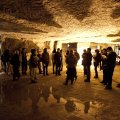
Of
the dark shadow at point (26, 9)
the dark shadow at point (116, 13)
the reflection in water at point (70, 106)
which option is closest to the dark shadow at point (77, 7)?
the dark shadow at point (26, 9)

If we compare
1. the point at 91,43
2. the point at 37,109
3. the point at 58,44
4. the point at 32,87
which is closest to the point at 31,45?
the point at 58,44

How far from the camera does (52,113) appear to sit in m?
6.43

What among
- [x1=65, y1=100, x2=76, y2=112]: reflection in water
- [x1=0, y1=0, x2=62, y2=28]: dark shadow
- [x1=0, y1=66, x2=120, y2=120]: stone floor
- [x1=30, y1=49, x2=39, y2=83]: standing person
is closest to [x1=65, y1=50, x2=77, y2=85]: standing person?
[x1=0, y1=66, x2=120, y2=120]: stone floor

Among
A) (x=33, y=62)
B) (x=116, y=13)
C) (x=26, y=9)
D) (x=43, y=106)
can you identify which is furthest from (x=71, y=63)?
(x=26, y=9)

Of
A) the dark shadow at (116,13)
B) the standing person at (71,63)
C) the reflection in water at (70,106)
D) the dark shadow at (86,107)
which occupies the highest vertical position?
the dark shadow at (116,13)

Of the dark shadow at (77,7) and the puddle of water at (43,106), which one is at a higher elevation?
the dark shadow at (77,7)

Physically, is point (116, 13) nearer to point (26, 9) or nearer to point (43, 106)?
point (26, 9)

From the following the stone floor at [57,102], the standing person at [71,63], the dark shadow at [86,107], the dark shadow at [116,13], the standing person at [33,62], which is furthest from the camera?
the standing person at [33,62]

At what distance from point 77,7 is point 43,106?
3.33 metres

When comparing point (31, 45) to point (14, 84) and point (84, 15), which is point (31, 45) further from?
point (84, 15)

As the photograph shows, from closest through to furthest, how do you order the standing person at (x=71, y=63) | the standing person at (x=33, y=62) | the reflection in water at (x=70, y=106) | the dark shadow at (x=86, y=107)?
the dark shadow at (x=86, y=107)
the reflection in water at (x=70, y=106)
the standing person at (x=71, y=63)
the standing person at (x=33, y=62)

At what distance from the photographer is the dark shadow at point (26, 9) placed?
5.74 metres

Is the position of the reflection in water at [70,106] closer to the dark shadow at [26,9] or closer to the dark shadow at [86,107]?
the dark shadow at [86,107]

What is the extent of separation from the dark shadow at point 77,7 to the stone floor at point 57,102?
3.07 metres
